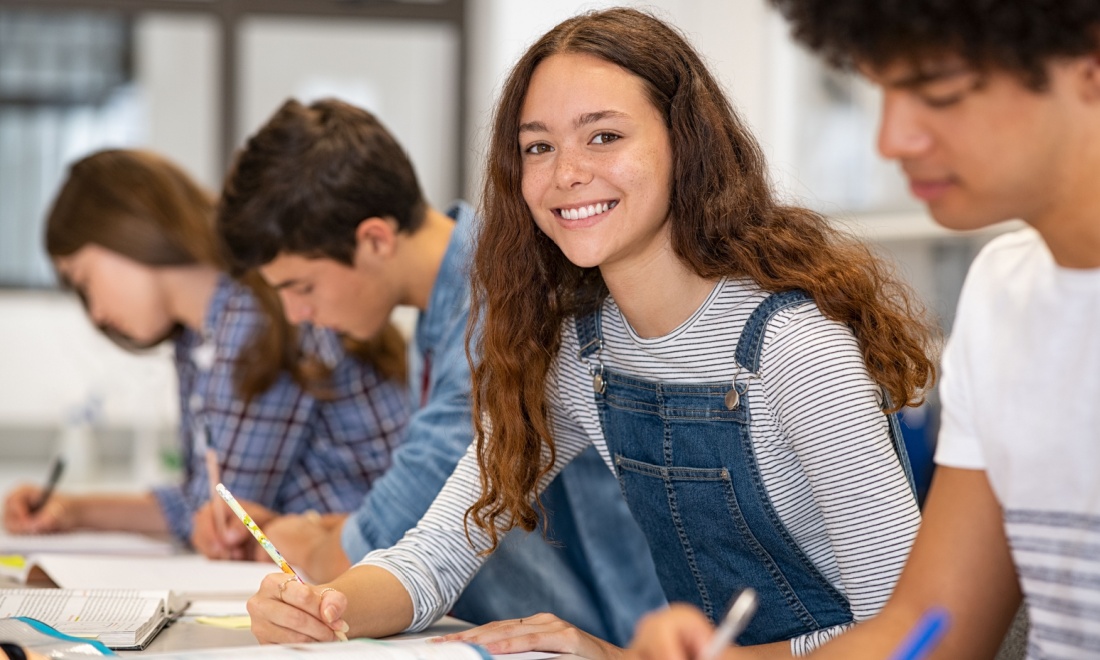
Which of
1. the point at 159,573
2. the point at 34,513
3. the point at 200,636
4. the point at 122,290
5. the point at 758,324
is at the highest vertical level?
the point at 758,324

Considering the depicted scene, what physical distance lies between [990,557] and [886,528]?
229 mm

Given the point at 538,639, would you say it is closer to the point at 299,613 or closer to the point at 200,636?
the point at 299,613

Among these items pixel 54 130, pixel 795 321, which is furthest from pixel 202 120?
pixel 795 321

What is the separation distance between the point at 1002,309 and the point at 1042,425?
0.09m

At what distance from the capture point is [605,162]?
1282 mm

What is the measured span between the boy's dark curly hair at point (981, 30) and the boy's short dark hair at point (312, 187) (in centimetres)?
107

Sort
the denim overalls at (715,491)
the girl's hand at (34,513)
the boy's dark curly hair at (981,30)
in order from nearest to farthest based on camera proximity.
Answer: the boy's dark curly hair at (981,30), the denim overalls at (715,491), the girl's hand at (34,513)

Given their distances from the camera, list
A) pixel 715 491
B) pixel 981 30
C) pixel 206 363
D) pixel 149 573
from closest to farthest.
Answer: pixel 981 30 → pixel 715 491 → pixel 149 573 → pixel 206 363

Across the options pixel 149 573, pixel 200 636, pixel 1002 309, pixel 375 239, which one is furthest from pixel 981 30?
pixel 149 573

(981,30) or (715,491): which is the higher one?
(981,30)

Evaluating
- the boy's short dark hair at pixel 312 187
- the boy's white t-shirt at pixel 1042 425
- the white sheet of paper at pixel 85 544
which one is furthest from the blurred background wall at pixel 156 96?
the boy's white t-shirt at pixel 1042 425

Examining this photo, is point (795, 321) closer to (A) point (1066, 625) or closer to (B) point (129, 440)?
(A) point (1066, 625)

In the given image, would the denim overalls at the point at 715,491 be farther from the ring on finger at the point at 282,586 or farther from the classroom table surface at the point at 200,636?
the ring on finger at the point at 282,586

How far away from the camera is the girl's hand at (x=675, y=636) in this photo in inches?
31.7
